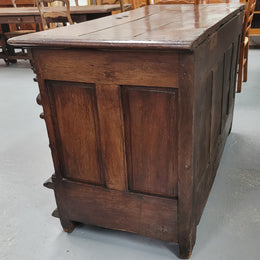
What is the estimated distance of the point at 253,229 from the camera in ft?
4.94

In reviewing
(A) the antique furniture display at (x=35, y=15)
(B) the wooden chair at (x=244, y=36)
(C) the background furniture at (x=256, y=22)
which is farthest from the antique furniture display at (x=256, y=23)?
(A) the antique furniture display at (x=35, y=15)

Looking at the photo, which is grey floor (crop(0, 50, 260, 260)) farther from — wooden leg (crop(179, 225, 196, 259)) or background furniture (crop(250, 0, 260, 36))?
background furniture (crop(250, 0, 260, 36))

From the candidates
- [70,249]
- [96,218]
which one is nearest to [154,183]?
[96,218]

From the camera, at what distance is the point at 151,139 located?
121 cm

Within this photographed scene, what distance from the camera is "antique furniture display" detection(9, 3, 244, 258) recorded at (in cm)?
107

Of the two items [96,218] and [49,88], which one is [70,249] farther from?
[49,88]

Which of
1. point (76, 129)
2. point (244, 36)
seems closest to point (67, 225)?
point (76, 129)

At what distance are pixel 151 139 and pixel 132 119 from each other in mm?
101

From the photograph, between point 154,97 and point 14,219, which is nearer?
point 154,97

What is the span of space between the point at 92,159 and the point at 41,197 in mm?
659

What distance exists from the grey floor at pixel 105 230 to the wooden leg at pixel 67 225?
23 millimetres

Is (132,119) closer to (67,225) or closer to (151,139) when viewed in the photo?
(151,139)

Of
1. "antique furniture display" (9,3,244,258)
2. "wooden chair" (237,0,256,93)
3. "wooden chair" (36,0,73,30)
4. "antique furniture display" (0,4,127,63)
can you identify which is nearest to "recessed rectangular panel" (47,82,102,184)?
"antique furniture display" (9,3,244,258)

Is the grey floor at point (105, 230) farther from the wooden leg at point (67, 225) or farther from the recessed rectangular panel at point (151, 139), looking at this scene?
the recessed rectangular panel at point (151, 139)
